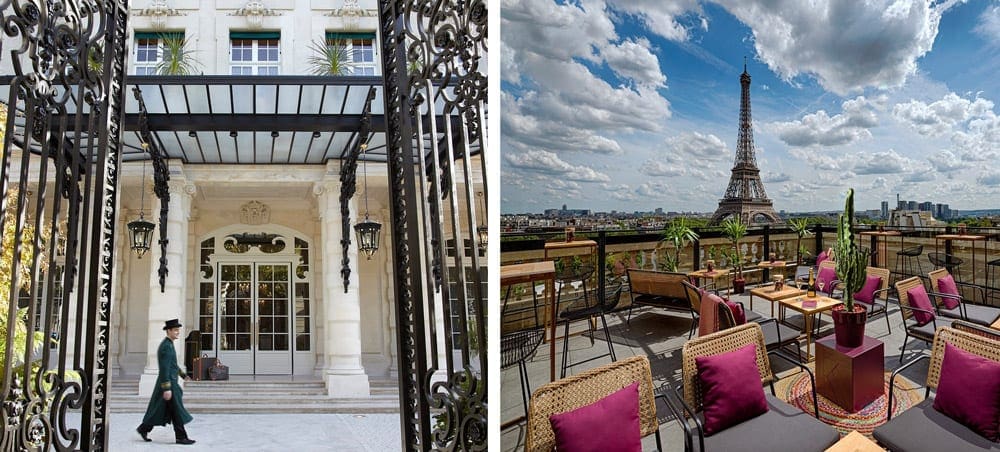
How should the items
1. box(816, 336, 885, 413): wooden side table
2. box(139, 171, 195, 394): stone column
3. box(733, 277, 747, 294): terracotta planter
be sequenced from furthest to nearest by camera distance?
box(139, 171, 195, 394): stone column < box(733, 277, 747, 294): terracotta planter < box(816, 336, 885, 413): wooden side table

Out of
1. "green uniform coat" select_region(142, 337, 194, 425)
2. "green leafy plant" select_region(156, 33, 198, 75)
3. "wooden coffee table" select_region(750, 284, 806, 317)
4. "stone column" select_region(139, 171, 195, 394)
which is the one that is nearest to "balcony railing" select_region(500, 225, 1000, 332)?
"wooden coffee table" select_region(750, 284, 806, 317)

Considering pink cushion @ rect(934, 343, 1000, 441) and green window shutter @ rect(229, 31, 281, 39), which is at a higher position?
green window shutter @ rect(229, 31, 281, 39)

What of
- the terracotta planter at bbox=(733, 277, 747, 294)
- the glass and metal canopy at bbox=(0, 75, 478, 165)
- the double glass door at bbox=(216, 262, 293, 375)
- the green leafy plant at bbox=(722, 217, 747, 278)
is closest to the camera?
the glass and metal canopy at bbox=(0, 75, 478, 165)

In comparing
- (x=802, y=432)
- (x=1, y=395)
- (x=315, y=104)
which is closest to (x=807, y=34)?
(x=802, y=432)

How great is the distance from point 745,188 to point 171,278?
588cm

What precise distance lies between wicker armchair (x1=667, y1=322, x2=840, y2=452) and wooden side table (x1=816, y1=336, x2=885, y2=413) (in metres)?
0.90

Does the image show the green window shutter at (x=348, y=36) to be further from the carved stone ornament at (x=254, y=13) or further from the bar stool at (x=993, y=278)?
the bar stool at (x=993, y=278)

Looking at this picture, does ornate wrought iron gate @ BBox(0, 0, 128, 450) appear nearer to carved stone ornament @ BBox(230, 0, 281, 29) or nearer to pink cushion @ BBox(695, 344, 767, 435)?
pink cushion @ BBox(695, 344, 767, 435)

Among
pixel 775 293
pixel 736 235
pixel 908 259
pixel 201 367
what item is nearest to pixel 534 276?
pixel 775 293

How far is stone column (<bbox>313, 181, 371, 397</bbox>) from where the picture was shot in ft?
20.2

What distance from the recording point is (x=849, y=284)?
329 centimetres

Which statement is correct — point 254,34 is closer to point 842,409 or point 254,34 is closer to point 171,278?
point 171,278

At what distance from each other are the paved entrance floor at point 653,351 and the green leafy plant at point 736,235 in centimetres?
28

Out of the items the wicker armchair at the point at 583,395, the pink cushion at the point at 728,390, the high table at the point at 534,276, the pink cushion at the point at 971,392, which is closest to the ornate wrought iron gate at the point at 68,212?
the wicker armchair at the point at 583,395
